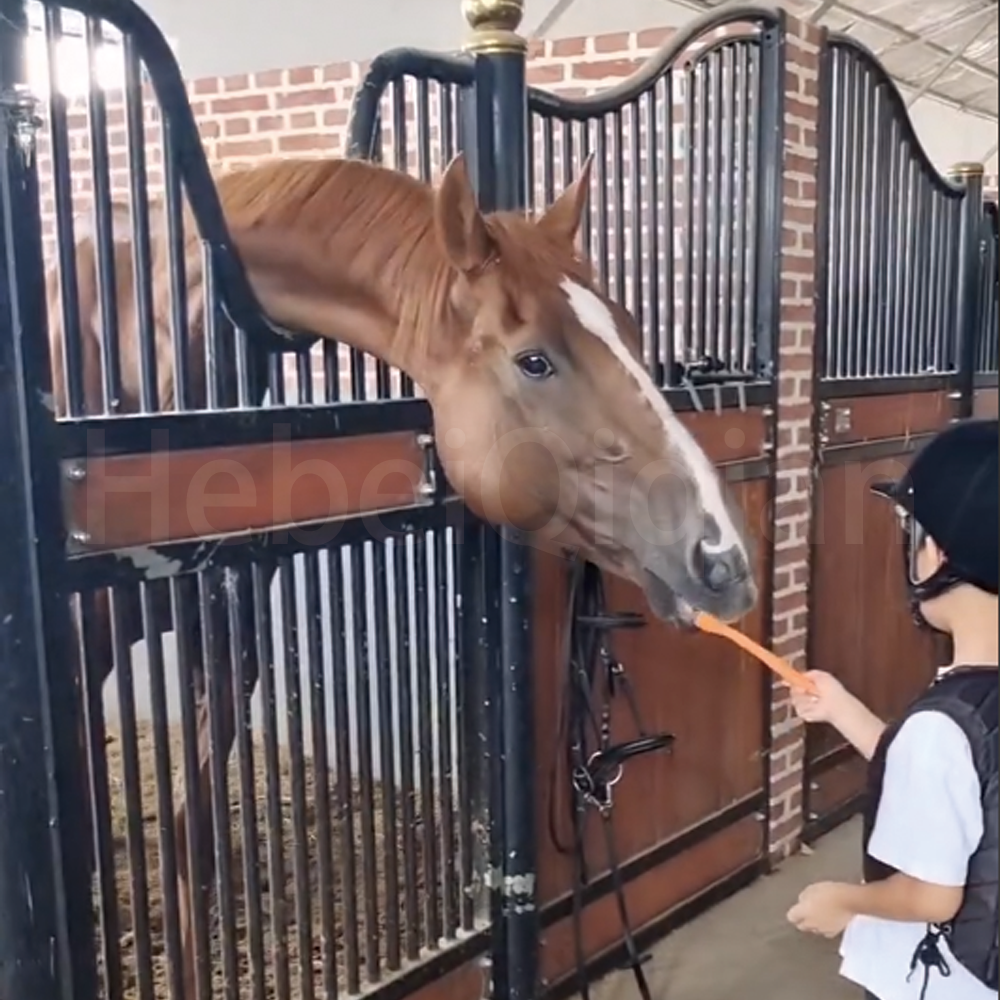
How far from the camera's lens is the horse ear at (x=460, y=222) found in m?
1.54

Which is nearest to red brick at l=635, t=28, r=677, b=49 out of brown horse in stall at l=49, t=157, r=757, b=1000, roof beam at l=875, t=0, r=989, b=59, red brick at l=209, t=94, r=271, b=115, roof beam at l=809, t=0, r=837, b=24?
red brick at l=209, t=94, r=271, b=115

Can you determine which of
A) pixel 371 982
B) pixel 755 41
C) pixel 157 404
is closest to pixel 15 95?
pixel 157 404

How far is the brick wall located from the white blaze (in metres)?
1.35

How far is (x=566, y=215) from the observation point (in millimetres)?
1804

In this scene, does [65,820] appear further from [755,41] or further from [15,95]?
[755,41]

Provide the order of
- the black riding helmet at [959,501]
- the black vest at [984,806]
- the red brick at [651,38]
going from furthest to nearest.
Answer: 1. the red brick at [651,38]
2. the black vest at [984,806]
3. the black riding helmet at [959,501]

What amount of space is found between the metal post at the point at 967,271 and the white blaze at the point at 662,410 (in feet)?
8.25

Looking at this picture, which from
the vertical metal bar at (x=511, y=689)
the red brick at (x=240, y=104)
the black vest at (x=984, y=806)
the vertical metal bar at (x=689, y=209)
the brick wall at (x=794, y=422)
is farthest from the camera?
the red brick at (x=240, y=104)

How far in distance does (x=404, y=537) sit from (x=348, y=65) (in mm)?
2620

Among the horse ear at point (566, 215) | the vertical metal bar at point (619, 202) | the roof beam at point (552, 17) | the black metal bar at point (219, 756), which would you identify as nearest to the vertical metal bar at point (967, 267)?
the vertical metal bar at point (619, 202)

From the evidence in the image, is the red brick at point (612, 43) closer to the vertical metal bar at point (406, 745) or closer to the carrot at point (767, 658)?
the vertical metal bar at point (406, 745)

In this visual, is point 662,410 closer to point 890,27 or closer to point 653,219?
point 653,219

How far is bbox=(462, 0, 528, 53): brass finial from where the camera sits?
191 cm

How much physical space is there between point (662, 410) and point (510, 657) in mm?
664
